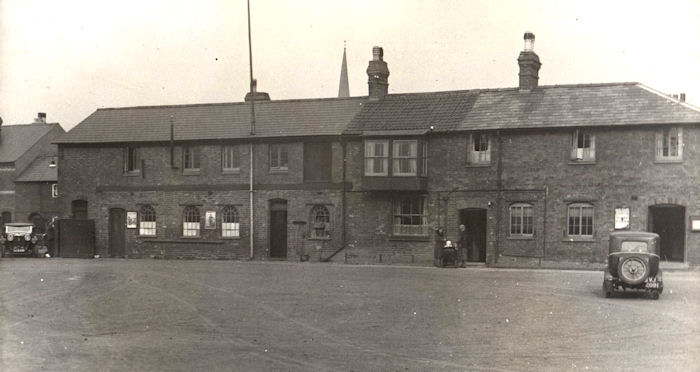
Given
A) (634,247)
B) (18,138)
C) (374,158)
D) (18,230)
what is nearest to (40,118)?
(18,138)

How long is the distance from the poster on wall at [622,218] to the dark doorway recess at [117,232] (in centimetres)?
2233

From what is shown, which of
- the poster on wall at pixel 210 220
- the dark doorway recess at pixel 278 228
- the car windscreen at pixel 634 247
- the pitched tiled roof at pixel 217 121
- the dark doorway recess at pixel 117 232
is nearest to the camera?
the car windscreen at pixel 634 247

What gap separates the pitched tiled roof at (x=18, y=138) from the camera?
179 feet

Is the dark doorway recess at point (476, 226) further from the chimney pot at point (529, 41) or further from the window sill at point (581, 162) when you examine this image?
the chimney pot at point (529, 41)

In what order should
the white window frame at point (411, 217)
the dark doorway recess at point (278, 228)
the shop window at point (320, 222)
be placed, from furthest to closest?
the dark doorway recess at point (278, 228), the shop window at point (320, 222), the white window frame at point (411, 217)

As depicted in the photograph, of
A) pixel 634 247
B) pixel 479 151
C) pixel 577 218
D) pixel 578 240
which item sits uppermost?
pixel 479 151

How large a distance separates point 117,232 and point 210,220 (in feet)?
17.4

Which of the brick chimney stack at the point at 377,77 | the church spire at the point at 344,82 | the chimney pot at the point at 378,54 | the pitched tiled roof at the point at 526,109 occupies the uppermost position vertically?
the church spire at the point at 344,82

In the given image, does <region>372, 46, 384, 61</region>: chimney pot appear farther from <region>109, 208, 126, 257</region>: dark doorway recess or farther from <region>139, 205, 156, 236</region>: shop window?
<region>109, 208, 126, 257</region>: dark doorway recess

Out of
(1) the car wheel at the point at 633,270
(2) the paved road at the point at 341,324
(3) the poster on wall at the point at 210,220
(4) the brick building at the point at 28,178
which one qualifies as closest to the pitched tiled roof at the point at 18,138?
(4) the brick building at the point at 28,178

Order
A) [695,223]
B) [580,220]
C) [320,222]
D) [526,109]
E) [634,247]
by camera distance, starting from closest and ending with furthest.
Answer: [634,247] → [695,223] → [580,220] → [526,109] → [320,222]

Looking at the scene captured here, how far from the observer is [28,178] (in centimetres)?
5262

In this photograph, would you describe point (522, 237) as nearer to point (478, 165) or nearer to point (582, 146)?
point (478, 165)

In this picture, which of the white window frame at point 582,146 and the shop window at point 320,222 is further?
the shop window at point 320,222
